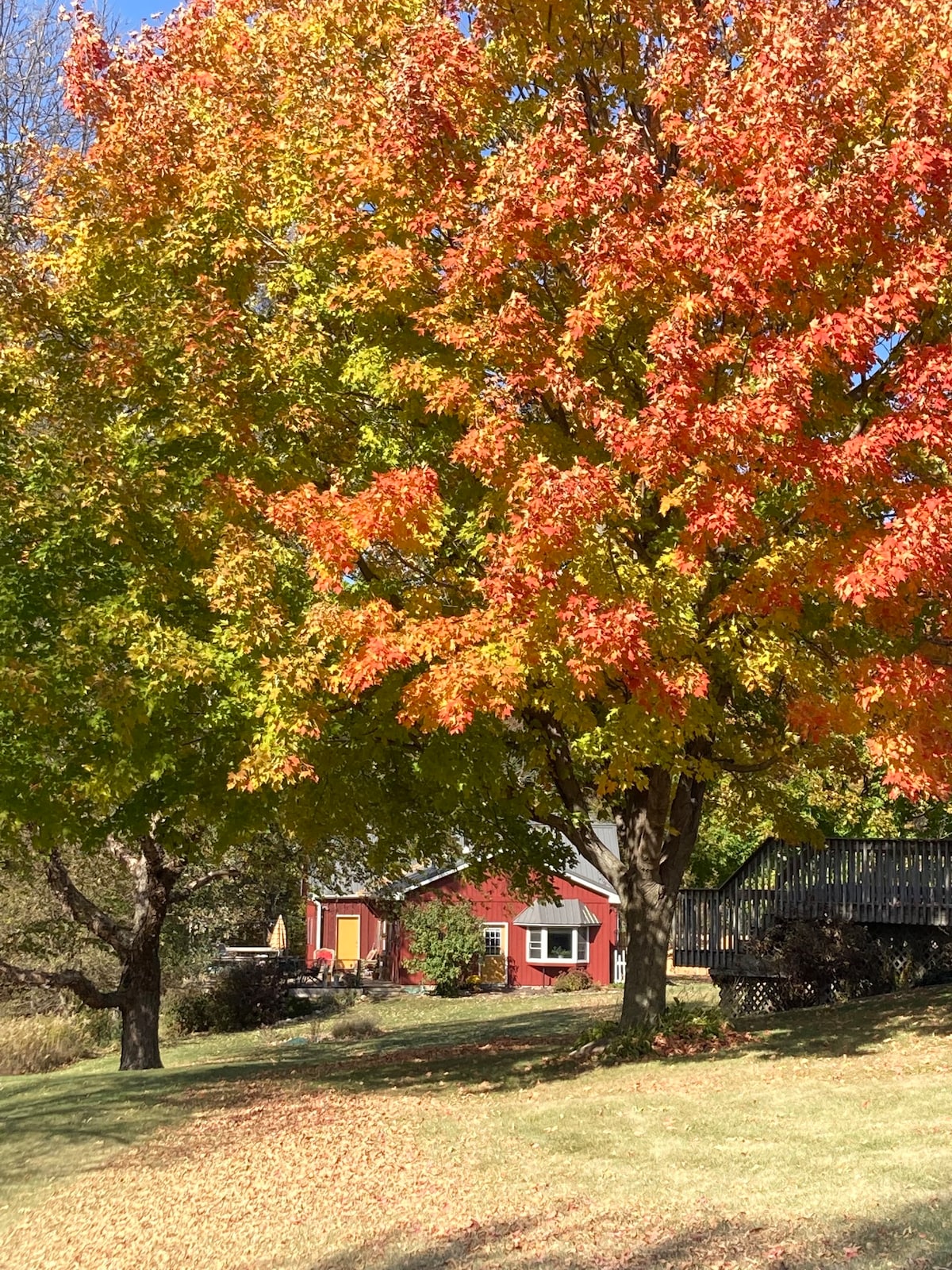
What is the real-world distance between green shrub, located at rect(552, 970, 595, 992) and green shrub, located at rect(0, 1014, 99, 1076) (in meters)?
17.8

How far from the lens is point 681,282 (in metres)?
11.0

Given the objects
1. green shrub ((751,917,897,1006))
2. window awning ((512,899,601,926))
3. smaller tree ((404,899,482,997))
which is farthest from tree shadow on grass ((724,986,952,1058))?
window awning ((512,899,601,926))

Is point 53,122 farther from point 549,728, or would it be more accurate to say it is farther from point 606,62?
point 549,728

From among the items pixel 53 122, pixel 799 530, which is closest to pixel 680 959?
pixel 799 530

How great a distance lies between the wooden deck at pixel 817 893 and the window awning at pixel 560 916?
21903 mm

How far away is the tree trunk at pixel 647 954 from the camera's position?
15.1 metres

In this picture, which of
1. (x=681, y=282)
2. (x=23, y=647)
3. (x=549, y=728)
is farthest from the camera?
(x=549, y=728)

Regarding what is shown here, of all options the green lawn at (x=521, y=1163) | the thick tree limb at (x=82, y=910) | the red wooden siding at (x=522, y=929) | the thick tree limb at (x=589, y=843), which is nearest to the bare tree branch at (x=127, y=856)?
the thick tree limb at (x=82, y=910)

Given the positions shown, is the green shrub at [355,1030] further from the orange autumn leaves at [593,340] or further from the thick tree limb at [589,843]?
the orange autumn leaves at [593,340]

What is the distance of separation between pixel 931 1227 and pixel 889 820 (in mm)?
30871

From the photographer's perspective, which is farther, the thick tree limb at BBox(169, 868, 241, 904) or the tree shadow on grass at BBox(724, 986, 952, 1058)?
the thick tree limb at BBox(169, 868, 241, 904)

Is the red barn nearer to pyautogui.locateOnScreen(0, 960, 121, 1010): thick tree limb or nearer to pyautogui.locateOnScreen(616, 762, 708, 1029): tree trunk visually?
pyautogui.locateOnScreen(0, 960, 121, 1010): thick tree limb

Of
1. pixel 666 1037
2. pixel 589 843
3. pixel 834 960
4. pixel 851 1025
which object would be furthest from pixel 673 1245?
pixel 834 960

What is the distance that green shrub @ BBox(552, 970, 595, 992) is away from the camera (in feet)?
135
